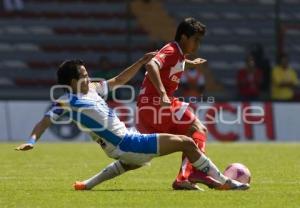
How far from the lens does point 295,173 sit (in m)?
13.9

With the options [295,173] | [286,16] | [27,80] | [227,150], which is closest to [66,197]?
[295,173]

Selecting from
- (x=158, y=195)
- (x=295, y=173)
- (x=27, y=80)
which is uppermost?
(x=158, y=195)

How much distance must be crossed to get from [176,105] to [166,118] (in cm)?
20

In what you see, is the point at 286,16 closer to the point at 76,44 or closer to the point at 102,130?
the point at 76,44

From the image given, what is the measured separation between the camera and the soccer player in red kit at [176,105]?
36.8 feet

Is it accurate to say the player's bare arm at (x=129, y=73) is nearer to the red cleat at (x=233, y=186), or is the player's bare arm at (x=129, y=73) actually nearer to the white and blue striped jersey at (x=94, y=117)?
the white and blue striped jersey at (x=94, y=117)

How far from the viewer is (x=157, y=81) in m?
10.8

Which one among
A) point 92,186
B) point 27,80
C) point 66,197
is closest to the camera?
point 66,197

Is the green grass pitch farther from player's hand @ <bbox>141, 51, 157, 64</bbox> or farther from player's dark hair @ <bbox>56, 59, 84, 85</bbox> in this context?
player's hand @ <bbox>141, 51, 157, 64</bbox>

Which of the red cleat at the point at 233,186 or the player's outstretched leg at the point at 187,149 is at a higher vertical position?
the player's outstretched leg at the point at 187,149

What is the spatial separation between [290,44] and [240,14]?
2569 millimetres

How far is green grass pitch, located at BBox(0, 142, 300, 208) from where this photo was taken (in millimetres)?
9883

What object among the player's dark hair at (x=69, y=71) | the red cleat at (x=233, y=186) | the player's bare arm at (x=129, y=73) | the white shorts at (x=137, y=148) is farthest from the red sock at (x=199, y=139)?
the player's dark hair at (x=69, y=71)

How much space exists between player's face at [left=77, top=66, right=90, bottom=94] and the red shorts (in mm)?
840
